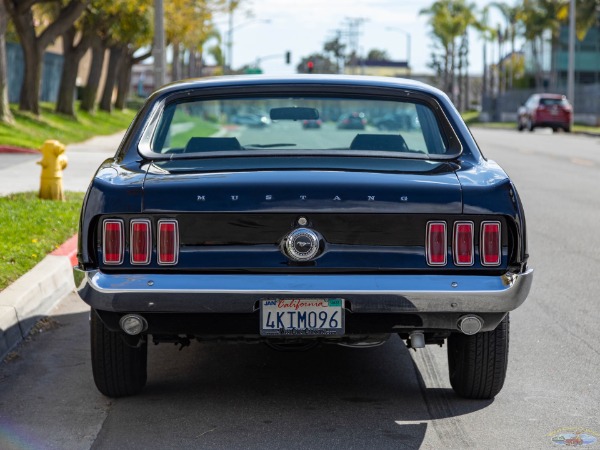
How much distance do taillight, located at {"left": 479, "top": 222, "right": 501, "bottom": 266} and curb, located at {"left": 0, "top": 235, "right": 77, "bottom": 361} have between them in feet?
9.57

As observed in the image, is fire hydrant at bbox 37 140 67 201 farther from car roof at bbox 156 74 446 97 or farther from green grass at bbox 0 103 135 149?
green grass at bbox 0 103 135 149

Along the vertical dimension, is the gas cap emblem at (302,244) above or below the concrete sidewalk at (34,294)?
above

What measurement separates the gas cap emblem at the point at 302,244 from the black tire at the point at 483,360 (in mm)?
891

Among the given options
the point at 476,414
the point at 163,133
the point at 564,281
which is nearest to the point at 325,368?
the point at 476,414

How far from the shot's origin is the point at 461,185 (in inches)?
198

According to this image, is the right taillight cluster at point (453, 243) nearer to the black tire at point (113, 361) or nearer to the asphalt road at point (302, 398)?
the asphalt road at point (302, 398)

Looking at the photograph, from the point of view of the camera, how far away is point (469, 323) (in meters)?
5.01

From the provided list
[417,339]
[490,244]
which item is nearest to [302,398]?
[417,339]

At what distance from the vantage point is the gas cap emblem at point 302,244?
4.95 m

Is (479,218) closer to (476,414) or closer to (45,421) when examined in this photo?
(476,414)

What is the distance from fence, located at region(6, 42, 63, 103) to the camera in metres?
44.7

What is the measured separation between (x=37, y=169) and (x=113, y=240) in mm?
14032

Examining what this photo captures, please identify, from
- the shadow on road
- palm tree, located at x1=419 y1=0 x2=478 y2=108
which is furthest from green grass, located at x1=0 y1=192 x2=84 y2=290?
palm tree, located at x1=419 y1=0 x2=478 y2=108

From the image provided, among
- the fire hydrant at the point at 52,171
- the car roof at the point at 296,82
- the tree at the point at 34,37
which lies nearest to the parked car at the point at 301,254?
the car roof at the point at 296,82
